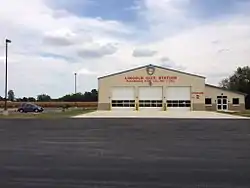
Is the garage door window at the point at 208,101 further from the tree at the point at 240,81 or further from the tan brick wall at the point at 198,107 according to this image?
the tree at the point at 240,81

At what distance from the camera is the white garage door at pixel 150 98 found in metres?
70.4

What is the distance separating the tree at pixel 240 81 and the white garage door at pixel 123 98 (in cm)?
2399

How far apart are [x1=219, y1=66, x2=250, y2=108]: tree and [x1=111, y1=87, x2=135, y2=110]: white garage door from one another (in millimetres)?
23986

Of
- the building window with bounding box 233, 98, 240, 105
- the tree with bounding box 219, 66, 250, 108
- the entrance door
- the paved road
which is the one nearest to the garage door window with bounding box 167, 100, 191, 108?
the entrance door

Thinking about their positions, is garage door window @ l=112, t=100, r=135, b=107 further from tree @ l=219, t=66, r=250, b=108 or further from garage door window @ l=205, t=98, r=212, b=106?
tree @ l=219, t=66, r=250, b=108

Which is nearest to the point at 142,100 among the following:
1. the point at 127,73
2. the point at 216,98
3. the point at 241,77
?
the point at 127,73

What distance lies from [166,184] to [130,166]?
2517mm

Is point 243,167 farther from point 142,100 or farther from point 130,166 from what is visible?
point 142,100

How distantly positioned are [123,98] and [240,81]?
109 ft

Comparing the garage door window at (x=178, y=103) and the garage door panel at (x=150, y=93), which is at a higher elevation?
the garage door panel at (x=150, y=93)

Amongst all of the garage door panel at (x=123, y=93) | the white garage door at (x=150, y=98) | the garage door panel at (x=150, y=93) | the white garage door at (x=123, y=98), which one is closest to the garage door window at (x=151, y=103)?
the white garage door at (x=150, y=98)

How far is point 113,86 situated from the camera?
72500 millimetres

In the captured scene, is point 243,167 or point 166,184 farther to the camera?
point 243,167

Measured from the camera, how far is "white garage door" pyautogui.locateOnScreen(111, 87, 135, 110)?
70688mm
